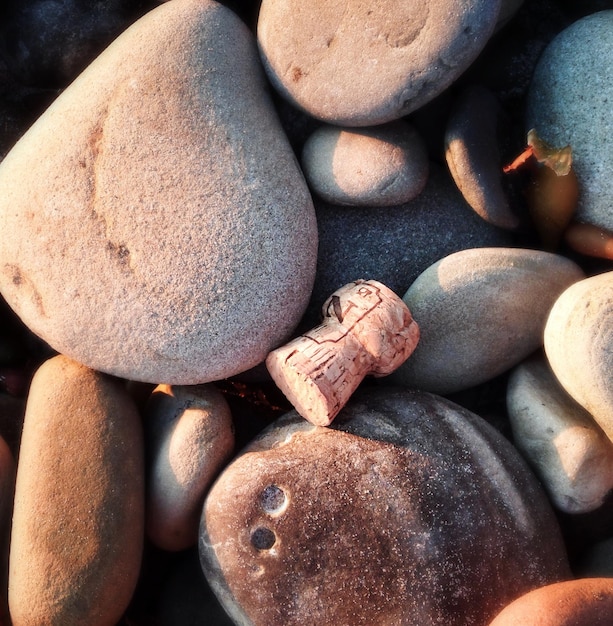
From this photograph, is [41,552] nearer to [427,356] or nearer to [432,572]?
[432,572]

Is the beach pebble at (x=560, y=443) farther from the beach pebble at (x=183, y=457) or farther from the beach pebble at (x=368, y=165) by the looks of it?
the beach pebble at (x=183, y=457)

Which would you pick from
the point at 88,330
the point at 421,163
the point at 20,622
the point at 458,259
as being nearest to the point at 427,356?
the point at 458,259

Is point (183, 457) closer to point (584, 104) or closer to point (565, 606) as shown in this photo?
point (565, 606)

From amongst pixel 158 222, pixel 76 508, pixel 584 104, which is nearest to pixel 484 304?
pixel 584 104

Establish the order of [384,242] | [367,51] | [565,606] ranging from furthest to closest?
[384,242] < [367,51] < [565,606]

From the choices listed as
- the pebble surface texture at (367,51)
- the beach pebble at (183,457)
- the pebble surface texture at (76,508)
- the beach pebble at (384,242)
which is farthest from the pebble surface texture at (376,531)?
the pebble surface texture at (367,51)

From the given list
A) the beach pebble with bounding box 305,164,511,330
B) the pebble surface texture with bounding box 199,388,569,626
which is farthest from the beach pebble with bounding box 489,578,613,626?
the beach pebble with bounding box 305,164,511,330
